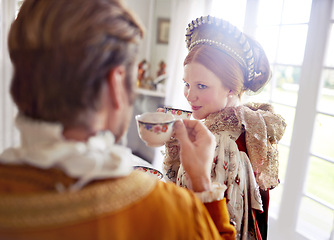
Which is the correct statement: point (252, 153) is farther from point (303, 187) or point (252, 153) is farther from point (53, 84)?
point (303, 187)

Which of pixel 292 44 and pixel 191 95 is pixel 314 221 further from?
pixel 191 95

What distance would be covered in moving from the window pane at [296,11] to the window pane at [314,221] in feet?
4.51

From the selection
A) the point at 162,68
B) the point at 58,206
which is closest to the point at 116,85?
the point at 58,206

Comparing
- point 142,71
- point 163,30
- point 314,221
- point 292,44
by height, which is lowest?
point 314,221

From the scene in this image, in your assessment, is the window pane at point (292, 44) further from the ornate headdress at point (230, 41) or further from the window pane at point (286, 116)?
the ornate headdress at point (230, 41)

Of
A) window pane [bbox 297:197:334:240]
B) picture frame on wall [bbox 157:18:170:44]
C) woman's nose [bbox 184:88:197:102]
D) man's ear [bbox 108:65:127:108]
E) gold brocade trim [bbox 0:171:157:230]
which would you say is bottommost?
window pane [bbox 297:197:334:240]

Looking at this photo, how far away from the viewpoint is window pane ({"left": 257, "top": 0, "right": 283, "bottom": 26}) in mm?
1945

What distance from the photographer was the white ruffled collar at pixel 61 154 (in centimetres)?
48

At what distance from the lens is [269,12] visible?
1984mm

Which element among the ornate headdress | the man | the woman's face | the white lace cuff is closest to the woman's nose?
the woman's face

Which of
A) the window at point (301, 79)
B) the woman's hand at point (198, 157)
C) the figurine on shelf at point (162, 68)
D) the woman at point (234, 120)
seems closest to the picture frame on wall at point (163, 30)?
the figurine on shelf at point (162, 68)

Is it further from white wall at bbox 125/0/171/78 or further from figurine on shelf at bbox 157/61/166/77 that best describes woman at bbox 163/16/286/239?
white wall at bbox 125/0/171/78

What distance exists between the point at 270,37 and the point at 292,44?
183 millimetres

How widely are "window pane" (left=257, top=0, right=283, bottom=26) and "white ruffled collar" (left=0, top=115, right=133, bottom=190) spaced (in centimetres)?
189
